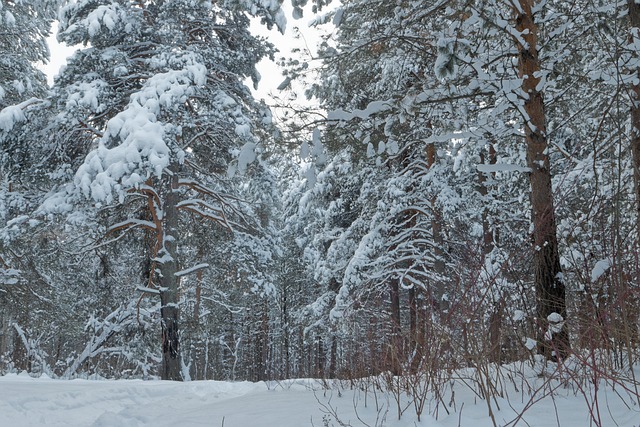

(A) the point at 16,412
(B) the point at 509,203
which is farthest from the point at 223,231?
(A) the point at 16,412

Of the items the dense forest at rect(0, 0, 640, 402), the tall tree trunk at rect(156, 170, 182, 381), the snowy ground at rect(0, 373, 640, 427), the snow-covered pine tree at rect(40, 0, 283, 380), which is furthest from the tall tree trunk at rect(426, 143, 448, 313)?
the snowy ground at rect(0, 373, 640, 427)

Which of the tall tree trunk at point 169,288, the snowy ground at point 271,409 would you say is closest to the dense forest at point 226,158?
the tall tree trunk at point 169,288

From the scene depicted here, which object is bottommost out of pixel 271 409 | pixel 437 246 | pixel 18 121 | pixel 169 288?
pixel 271 409

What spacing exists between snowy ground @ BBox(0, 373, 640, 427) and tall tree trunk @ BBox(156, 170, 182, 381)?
3.75 meters

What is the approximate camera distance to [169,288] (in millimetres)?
9562

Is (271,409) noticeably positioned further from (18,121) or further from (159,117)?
(18,121)

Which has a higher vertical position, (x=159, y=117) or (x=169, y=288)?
(x=159, y=117)

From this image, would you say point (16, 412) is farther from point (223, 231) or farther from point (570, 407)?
point (223, 231)

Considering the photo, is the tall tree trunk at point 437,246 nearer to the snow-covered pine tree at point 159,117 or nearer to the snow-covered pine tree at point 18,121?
the snow-covered pine tree at point 159,117

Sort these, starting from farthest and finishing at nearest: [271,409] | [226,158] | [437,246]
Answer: [226,158] → [437,246] → [271,409]

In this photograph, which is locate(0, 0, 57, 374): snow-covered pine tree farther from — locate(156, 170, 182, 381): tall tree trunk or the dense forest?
locate(156, 170, 182, 381): tall tree trunk

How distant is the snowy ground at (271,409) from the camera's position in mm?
2582

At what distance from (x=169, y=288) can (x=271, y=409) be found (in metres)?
6.35

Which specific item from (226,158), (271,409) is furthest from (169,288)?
(271,409)
